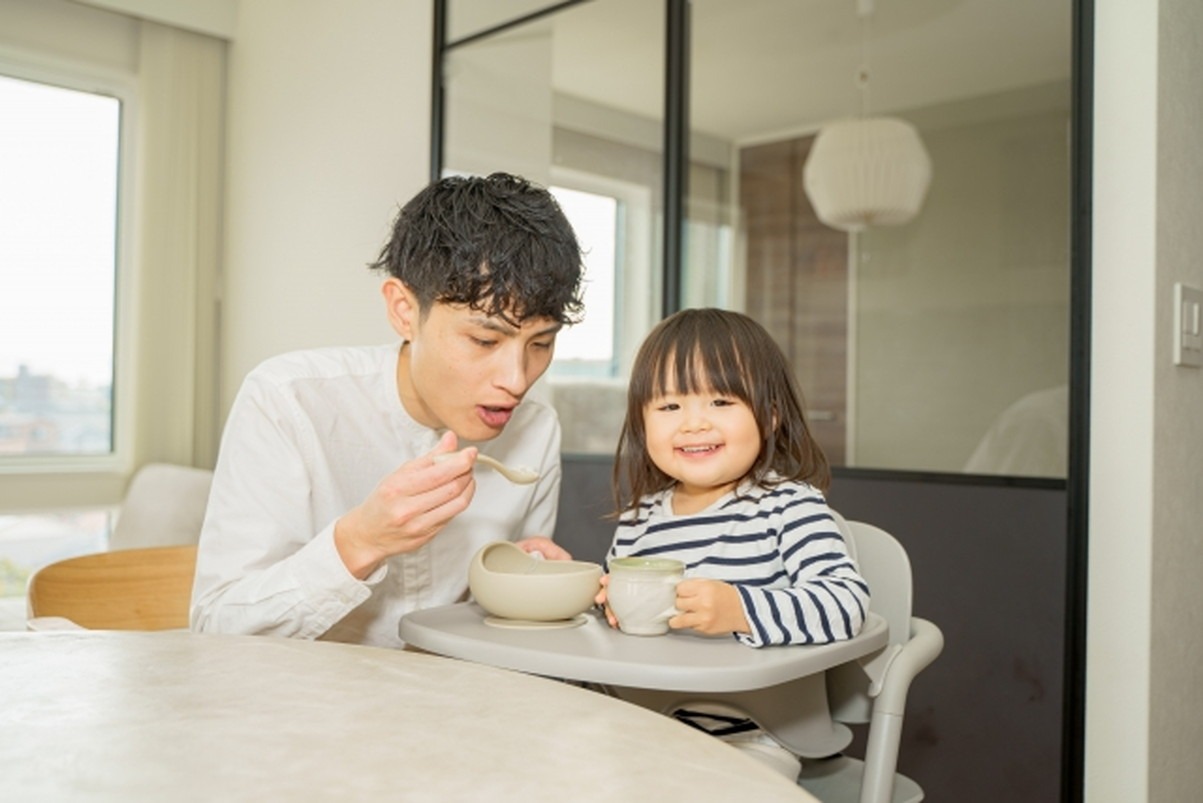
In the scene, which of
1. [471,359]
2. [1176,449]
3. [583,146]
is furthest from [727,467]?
[583,146]

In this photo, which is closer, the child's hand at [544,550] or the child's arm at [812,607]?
the child's arm at [812,607]

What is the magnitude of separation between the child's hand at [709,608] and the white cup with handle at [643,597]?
0.01m

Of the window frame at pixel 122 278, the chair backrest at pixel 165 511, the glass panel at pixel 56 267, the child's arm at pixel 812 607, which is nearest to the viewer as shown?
the child's arm at pixel 812 607

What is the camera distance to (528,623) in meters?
1.08

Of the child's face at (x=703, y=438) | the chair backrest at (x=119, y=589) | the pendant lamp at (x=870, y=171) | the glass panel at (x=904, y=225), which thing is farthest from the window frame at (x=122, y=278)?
the child's face at (x=703, y=438)

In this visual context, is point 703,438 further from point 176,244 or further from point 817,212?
point 817,212

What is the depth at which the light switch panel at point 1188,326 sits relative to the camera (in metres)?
1.66

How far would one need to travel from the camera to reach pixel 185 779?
52 centimetres

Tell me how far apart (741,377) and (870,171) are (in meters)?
3.40

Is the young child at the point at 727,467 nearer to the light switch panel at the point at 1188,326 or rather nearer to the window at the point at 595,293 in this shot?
the light switch panel at the point at 1188,326

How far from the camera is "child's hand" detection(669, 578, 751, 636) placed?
1009 millimetres

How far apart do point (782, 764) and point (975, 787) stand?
45.0 inches

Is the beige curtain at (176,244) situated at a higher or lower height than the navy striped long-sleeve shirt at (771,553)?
higher

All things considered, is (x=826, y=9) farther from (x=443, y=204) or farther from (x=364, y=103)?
(x=443, y=204)
